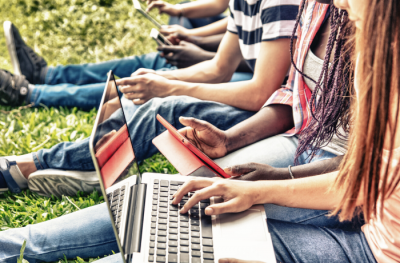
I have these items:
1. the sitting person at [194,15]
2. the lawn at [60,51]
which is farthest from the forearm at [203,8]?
the lawn at [60,51]

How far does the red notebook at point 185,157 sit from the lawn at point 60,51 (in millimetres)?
614

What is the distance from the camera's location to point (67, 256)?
1.30 m

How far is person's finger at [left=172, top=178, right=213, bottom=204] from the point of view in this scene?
106 centimetres

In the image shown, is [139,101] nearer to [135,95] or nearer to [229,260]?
[135,95]

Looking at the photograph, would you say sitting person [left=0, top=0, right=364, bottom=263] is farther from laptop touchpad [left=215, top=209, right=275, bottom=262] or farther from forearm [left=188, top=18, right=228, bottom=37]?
forearm [left=188, top=18, right=228, bottom=37]

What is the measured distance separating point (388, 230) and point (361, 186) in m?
0.14

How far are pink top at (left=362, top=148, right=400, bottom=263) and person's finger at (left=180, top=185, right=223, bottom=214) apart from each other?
1.39 ft

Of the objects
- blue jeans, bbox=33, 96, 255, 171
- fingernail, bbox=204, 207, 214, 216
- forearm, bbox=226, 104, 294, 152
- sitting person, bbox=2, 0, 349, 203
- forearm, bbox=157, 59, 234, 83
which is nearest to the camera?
fingernail, bbox=204, 207, 214, 216

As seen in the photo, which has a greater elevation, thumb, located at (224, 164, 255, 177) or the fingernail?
the fingernail

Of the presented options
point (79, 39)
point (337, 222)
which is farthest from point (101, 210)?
point (79, 39)

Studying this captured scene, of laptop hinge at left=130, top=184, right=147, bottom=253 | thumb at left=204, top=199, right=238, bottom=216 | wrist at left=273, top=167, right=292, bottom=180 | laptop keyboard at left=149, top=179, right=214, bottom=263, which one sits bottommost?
wrist at left=273, top=167, right=292, bottom=180

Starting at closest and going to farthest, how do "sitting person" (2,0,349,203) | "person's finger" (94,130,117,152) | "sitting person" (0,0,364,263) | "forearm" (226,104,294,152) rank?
1. "person's finger" (94,130,117,152)
2. "sitting person" (0,0,364,263)
3. "sitting person" (2,0,349,203)
4. "forearm" (226,104,294,152)

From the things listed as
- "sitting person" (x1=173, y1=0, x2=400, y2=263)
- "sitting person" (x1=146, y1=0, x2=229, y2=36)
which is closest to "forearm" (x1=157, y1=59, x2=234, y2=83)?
"sitting person" (x1=146, y1=0, x2=229, y2=36)

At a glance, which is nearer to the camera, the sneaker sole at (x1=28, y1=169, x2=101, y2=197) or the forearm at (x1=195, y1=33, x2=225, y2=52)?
the sneaker sole at (x1=28, y1=169, x2=101, y2=197)
